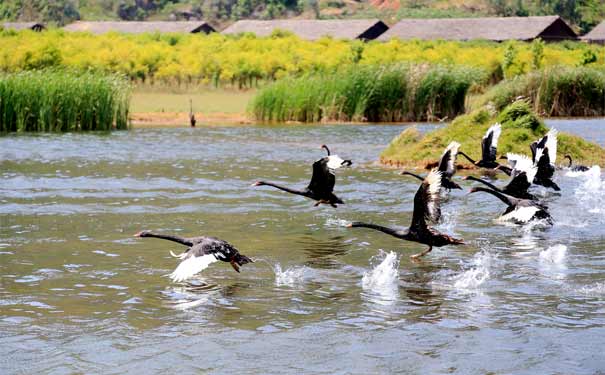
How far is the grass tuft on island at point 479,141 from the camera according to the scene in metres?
25.7

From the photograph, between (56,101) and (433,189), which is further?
(56,101)

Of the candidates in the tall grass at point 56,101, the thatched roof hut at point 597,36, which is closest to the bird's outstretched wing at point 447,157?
the tall grass at point 56,101

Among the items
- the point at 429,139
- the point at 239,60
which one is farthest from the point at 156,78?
the point at 429,139

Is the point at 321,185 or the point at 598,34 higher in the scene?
the point at 598,34

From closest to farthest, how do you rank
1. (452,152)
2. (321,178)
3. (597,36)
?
(321,178)
(452,152)
(597,36)

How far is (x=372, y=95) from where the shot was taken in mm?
40219

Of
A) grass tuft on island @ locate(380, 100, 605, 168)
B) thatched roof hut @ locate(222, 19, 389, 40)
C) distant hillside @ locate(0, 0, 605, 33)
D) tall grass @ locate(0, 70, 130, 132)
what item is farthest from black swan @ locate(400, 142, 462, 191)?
distant hillside @ locate(0, 0, 605, 33)

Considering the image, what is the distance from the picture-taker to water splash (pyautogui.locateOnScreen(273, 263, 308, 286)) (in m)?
12.6

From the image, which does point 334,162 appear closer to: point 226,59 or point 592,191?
point 592,191

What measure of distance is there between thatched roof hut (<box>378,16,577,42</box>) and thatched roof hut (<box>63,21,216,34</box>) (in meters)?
15.9

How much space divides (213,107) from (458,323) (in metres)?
37.3

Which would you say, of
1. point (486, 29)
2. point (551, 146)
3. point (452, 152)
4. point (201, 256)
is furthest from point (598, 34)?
point (201, 256)

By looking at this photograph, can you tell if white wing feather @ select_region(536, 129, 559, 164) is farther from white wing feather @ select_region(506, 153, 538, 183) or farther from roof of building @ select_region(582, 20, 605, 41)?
roof of building @ select_region(582, 20, 605, 41)

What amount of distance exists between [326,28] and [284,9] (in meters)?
26.7
